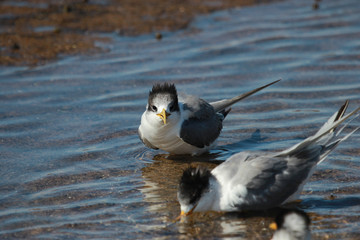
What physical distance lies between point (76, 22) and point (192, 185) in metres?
7.38

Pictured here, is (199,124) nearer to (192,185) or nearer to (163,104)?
(163,104)

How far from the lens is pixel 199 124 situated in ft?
25.3

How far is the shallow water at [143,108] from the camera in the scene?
19.9 feet

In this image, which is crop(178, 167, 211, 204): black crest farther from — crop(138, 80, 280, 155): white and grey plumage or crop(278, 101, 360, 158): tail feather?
crop(138, 80, 280, 155): white and grey plumage

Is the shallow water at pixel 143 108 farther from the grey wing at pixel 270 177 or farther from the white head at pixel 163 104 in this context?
the white head at pixel 163 104

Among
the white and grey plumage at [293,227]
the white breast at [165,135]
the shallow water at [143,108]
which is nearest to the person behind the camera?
the white and grey plumage at [293,227]

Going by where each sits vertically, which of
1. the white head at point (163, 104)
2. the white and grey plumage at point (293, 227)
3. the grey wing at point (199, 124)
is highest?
the white head at point (163, 104)

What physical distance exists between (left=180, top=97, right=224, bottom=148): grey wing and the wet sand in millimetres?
4130

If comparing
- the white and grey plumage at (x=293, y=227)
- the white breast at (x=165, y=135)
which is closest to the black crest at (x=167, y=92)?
the white breast at (x=165, y=135)

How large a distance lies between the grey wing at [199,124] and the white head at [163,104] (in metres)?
0.28

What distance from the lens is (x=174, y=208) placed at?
6320 millimetres

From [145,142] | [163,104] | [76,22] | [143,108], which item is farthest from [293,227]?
[76,22]

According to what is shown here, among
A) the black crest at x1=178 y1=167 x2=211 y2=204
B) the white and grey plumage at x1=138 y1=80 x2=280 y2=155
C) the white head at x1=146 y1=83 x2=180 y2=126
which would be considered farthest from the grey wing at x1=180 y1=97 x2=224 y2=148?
the black crest at x1=178 y1=167 x2=211 y2=204

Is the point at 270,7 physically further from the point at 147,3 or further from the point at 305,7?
the point at 147,3
